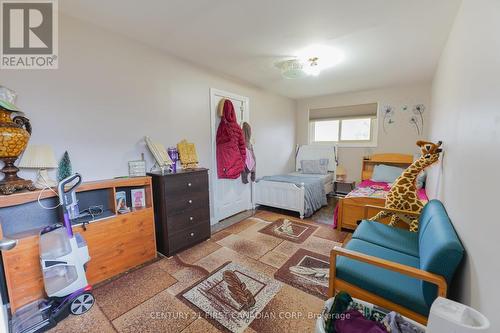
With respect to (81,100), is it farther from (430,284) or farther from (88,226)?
(430,284)

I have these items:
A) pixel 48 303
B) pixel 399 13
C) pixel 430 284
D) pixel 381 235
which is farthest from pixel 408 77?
pixel 48 303

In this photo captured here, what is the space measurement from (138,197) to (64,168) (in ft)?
2.26

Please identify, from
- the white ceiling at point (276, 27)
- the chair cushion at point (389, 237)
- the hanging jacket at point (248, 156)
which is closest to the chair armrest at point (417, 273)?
the chair cushion at point (389, 237)

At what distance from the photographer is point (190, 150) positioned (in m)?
2.85

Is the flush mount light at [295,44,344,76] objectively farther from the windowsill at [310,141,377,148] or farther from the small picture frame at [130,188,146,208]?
the small picture frame at [130,188,146,208]

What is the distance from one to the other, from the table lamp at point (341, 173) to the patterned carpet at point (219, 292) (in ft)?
8.04

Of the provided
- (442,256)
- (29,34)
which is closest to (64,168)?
(29,34)

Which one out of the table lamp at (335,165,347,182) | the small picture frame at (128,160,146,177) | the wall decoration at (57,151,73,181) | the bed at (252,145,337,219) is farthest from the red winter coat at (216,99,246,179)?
the table lamp at (335,165,347,182)

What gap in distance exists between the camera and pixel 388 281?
4.24ft

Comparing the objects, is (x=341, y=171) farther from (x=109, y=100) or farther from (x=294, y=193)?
(x=109, y=100)

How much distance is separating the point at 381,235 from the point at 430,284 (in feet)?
2.62

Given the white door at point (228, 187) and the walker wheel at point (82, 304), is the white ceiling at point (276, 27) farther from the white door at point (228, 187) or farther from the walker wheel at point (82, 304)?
the walker wheel at point (82, 304)

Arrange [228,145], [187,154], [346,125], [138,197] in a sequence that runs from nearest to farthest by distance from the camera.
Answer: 1. [138,197]
2. [187,154]
3. [228,145]
4. [346,125]

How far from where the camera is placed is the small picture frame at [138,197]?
7.48ft
